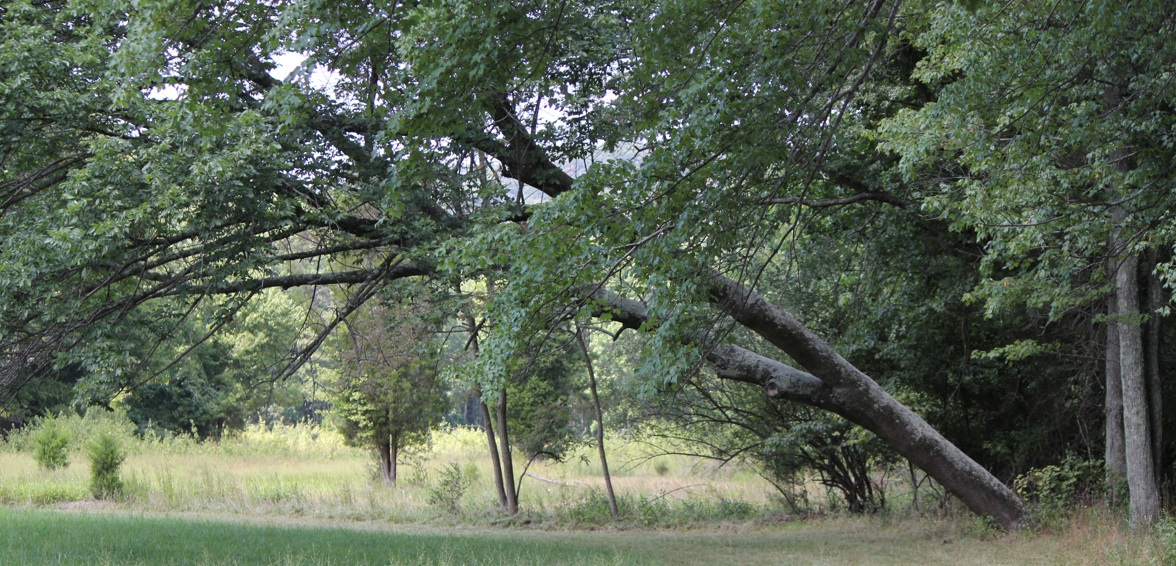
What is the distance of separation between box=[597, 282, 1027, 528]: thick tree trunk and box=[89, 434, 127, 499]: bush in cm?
1284

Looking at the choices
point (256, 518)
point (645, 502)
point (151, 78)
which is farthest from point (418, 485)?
point (151, 78)

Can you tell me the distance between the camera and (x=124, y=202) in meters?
7.92

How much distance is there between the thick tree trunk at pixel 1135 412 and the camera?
33.0 feet

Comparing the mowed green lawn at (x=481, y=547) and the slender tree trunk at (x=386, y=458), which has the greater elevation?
the slender tree trunk at (x=386, y=458)

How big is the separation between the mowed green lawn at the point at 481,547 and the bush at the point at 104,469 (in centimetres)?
477

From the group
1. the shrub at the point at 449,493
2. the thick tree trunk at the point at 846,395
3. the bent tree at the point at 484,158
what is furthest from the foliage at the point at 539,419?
the bent tree at the point at 484,158

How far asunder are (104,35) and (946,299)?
412 inches

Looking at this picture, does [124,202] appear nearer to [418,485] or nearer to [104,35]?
[104,35]

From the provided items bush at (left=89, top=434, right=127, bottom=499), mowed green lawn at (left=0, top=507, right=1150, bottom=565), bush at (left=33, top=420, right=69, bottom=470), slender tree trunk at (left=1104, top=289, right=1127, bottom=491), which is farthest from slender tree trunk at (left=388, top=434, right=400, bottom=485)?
slender tree trunk at (left=1104, top=289, right=1127, bottom=491)

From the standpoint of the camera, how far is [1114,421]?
1123 cm

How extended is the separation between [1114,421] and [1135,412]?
3.31 ft

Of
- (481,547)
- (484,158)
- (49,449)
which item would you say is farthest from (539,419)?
(49,449)

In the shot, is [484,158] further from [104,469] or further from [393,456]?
[104,469]

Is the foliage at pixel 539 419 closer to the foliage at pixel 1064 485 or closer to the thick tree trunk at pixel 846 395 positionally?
the thick tree trunk at pixel 846 395
